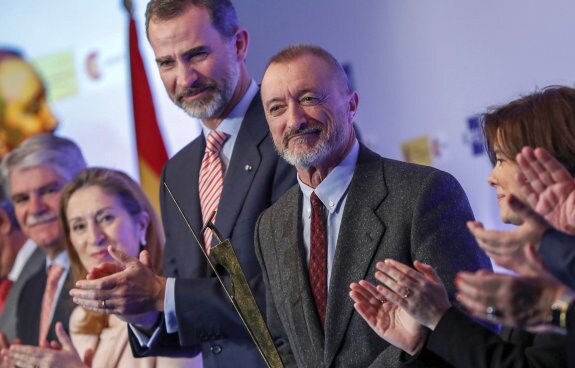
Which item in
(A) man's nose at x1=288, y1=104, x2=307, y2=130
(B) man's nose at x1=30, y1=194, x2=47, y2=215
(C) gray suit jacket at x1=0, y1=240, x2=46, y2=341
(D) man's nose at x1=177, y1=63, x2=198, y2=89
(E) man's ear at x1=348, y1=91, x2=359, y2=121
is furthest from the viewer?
(C) gray suit jacket at x1=0, y1=240, x2=46, y2=341

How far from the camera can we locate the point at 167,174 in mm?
3721

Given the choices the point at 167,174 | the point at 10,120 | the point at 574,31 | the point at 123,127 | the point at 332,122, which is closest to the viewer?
the point at 332,122

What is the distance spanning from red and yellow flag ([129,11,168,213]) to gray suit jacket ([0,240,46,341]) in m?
0.65

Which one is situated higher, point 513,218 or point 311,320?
point 513,218

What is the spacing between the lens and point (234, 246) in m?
3.32

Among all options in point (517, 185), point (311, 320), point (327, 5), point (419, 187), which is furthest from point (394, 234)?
point (327, 5)

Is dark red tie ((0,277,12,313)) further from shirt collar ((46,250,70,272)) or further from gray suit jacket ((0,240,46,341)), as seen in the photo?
shirt collar ((46,250,70,272))

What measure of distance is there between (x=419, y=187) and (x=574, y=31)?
1.62 meters

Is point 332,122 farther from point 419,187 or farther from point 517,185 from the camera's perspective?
point 517,185

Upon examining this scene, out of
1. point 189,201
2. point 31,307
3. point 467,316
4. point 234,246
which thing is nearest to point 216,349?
point 234,246

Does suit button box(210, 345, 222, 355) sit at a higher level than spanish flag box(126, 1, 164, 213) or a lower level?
lower

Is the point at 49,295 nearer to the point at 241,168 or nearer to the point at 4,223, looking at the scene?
the point at 4,223

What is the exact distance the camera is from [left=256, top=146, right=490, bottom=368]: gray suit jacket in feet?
8.65

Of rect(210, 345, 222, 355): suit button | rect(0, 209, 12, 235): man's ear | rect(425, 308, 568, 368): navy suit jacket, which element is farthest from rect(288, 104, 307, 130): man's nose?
rect(0, 209, 12, 235): man's ear
